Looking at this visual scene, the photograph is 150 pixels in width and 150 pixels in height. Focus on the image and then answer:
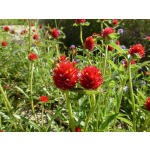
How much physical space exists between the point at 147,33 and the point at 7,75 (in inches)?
147

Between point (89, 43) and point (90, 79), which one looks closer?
point (90, 79)

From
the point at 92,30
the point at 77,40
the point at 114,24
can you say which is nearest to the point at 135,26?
the point at 92,30

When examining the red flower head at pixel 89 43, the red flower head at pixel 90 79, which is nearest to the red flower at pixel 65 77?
the red flower head at pixel 90 79

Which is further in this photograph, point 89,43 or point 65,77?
point 89,43

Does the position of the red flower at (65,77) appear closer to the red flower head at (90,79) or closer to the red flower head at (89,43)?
the red flower head at (90,79)

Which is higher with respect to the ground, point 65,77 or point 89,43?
point 89,43

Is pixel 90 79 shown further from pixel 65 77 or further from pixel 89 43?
pixel 89 43

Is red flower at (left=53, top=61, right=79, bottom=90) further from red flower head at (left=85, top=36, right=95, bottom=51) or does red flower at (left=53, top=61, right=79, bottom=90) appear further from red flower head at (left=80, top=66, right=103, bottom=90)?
red flower head at (left=85, top=36, right=95, bottom=51)

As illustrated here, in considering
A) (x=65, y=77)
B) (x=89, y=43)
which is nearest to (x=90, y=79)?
(x=65, y=77)

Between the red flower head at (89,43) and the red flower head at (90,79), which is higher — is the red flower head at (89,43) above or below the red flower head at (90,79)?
above

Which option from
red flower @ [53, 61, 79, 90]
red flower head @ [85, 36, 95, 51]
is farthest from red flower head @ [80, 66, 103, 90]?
red flower head @ [85, 36, 95, 51]

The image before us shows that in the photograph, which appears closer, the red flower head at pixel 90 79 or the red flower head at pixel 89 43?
the red flower head at pixel 90 79

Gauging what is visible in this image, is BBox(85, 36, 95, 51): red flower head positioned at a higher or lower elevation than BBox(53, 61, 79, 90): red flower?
higher

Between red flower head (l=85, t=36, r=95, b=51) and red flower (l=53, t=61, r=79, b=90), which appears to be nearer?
red flower (l=53, t=61, r=79, b=90)
